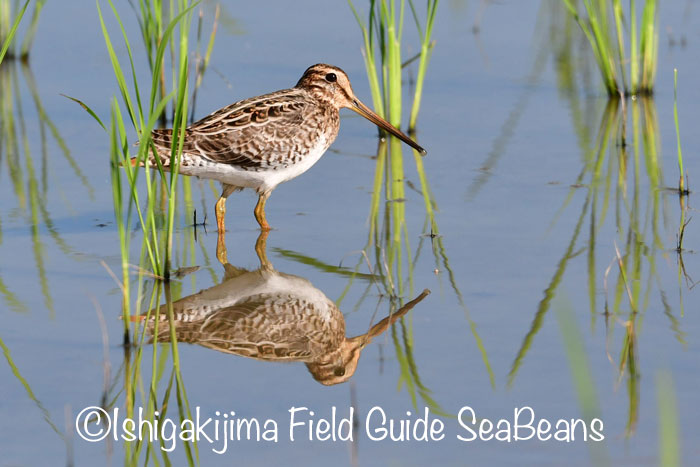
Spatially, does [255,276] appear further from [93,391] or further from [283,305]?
[93,391]

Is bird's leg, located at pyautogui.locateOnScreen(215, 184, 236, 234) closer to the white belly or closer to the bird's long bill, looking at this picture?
the white belly

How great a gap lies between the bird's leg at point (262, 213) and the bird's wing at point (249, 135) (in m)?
0.21

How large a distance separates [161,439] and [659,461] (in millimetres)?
1824

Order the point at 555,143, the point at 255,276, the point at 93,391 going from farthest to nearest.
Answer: the point at 555,143
the point at 255,276
the point at 93,391

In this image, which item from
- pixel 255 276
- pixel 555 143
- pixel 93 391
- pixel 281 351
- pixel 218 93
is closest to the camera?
pixel 93 391

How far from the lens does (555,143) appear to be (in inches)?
343

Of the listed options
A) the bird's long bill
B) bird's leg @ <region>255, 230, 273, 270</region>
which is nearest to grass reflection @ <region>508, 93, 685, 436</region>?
the bird's long bill

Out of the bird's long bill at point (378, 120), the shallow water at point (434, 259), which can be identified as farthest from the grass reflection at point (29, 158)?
the bird's long bill at point (378, 120)

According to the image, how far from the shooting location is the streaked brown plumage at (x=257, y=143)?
23.0ft

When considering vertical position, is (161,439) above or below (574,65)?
below

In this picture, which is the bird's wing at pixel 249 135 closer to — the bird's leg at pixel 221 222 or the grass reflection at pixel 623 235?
the bird's leg at pixel 221 222

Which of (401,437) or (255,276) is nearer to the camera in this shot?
(401,437)

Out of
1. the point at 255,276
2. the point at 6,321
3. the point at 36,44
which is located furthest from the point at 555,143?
the point at 36,44

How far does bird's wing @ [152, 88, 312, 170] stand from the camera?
7.02 meters
